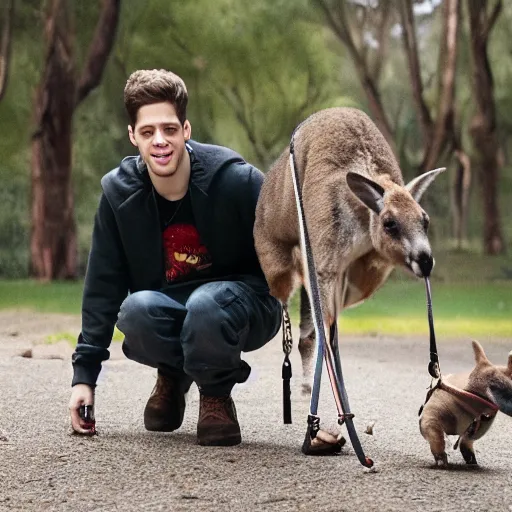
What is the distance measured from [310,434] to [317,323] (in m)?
0.30

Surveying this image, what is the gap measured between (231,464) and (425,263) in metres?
0.71

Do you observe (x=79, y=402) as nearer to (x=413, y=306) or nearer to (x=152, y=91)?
(x=152, y=91)

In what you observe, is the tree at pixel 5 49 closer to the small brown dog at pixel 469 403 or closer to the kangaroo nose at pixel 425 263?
the small brown dog at pixel 469 403

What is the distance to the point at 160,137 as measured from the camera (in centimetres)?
230

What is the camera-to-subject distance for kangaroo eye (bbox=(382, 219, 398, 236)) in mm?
1797

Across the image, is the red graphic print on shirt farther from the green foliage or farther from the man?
the green foliage

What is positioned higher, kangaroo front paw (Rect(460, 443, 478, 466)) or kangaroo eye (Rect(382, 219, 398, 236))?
kangaroo eye (Rect(382, 219, 398, 236))

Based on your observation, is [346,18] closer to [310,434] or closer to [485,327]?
[485,327]

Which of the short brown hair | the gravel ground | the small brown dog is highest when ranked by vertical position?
the short brown hair

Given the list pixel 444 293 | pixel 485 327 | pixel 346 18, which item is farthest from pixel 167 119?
pixel 346 18

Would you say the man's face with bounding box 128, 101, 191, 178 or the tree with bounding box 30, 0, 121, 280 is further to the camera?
the tree with bounding box 30, 0, 121, 280

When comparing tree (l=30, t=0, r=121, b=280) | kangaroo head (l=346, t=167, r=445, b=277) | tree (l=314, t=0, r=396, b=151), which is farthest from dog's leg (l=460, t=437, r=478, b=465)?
tree (l=30, t=0, r=121, b=280)

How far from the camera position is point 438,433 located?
79.5 inches

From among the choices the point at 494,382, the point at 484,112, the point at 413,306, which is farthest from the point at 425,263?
the point at 484,112
